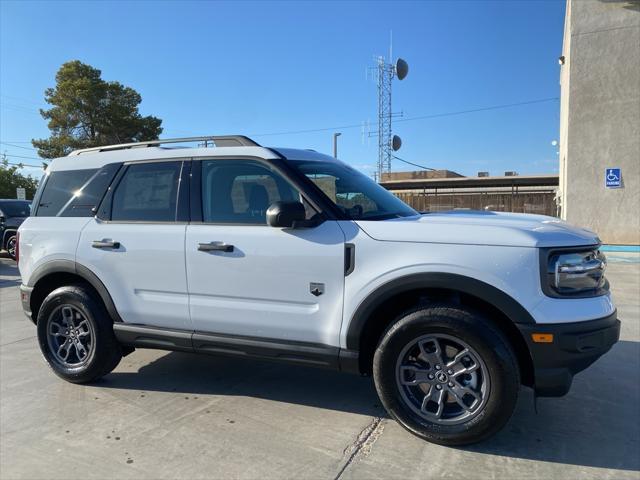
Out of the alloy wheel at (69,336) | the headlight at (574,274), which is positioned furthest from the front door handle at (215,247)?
the headlight at (574,274)

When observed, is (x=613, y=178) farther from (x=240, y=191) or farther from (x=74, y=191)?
(x=74, y=191)

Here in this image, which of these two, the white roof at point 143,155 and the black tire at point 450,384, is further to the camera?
the white roof at point 143,155

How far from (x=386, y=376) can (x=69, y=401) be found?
259cm

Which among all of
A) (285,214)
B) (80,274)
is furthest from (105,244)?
(285,214)

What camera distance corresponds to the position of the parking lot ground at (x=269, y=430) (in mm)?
2879

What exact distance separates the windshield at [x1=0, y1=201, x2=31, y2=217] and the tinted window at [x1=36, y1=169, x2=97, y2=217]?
11.0 meters

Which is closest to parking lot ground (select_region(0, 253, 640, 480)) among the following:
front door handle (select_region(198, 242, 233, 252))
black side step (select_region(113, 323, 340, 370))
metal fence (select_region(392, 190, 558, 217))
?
black side step (select_region(113, 323, 340, 370))

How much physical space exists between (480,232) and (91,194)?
10.7ft

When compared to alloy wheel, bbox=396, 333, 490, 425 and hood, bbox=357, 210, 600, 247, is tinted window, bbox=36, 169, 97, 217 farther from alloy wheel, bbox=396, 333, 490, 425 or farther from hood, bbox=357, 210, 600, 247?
alloy wheel, bbox=396, 333, 490, 425

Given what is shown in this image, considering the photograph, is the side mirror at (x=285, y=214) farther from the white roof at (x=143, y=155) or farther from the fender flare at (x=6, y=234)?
the fender flare at (x=6, y=234)

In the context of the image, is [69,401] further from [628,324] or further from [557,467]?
[628,324]

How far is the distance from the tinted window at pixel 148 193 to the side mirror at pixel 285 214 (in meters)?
1.04

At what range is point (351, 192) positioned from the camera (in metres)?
3.78

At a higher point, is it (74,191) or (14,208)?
(74,191)
